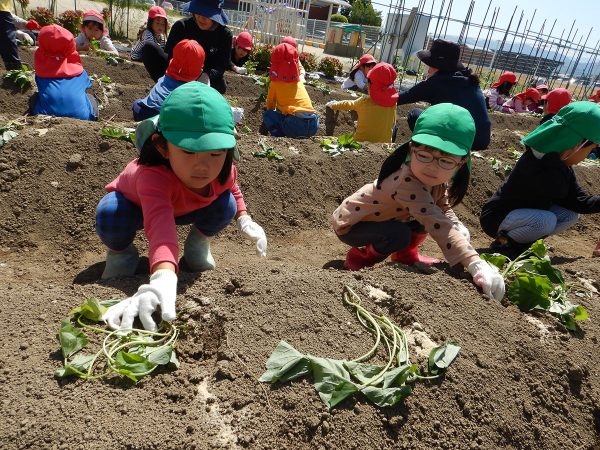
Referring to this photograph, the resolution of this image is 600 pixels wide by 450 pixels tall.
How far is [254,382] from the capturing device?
1.79 metres

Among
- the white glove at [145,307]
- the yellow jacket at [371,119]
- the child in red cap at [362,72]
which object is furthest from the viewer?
the child in red cap at [362,72]

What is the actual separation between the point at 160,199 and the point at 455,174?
172 cm

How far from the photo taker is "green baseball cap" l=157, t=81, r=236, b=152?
2.07m

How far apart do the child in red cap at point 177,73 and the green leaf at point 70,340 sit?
123 inches

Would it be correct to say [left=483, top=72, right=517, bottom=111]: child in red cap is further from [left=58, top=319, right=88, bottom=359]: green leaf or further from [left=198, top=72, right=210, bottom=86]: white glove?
[left=58, top=319, right=88, bottom=359]: green leaf

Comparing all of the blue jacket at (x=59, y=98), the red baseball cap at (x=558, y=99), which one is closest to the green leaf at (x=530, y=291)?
the blue jacket at (x=59, y=98)

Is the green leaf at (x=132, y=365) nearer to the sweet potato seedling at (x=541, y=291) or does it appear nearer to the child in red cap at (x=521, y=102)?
the sweet potato seedling at (x=541, y=291)

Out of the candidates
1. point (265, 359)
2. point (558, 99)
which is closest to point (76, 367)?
point (265, 359)

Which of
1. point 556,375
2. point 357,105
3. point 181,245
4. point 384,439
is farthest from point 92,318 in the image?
point 357,105

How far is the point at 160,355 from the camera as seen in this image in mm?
1819

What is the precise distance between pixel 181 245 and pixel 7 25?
5.35 m

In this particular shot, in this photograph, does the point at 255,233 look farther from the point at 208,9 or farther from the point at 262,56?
the point at 262,56

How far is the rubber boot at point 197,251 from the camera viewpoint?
2961 mm

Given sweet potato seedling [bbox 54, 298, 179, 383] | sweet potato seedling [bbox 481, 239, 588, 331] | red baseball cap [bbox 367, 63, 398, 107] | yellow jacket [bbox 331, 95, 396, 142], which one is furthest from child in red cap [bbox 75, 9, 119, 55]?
sweet potato seedling [bbox 481, 239, 588, 331]
